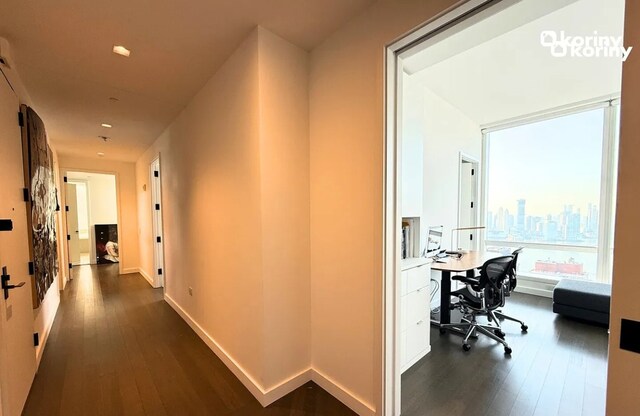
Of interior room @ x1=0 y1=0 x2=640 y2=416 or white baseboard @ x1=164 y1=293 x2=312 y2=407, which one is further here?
white baseboard @ x1=164 y1=293 x2=312 y2=407

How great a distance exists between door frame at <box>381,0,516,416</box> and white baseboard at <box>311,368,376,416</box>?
6.1 inches

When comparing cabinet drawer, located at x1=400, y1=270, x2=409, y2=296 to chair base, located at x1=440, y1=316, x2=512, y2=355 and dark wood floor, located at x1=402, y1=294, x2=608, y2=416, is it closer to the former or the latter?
dark wood floor, located at x1=402, y1=294, x2=608, y2=416

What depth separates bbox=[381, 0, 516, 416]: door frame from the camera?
160 cm

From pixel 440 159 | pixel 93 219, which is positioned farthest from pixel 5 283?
pixel 93 219

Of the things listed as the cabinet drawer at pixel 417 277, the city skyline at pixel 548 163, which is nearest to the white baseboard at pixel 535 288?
the city skyline at pixel 548 163

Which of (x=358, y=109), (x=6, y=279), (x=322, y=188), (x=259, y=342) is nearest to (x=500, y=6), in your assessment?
(x=358, y=109)

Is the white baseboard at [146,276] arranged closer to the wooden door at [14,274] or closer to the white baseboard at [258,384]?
the wooden door at [14,274]

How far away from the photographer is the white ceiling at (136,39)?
5.32 ft

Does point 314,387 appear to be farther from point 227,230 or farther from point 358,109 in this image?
point 358,109

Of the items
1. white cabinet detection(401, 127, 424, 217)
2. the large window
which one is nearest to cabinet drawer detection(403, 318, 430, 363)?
white cabinet detection(401, 127, 424, 217)

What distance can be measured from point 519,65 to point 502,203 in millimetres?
2702

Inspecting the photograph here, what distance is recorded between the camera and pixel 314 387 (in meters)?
2.07

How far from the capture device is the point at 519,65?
2.78 meters

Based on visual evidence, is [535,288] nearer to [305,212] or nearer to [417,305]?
[417,305]
